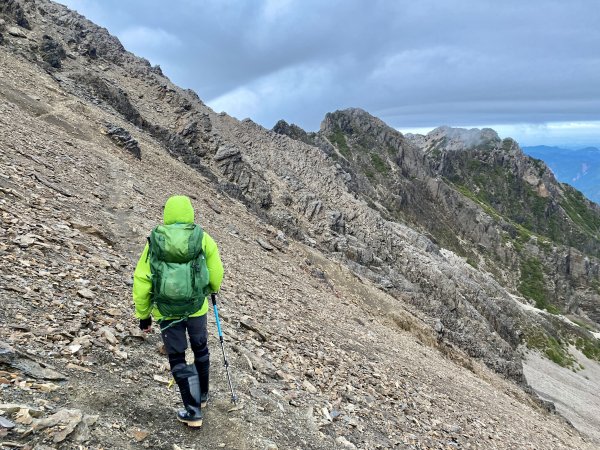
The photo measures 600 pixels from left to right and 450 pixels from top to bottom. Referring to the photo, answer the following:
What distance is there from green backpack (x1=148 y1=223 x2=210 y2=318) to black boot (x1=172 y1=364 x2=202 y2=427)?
1.08 m

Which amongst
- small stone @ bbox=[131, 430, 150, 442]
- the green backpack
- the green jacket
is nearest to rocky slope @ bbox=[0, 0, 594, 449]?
small stone @ bbox=[131, 430, 150, 442]

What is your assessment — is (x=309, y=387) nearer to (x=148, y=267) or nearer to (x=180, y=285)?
(x=180, y=285)

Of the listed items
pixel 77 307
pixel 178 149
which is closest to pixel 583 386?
pixel 178 149

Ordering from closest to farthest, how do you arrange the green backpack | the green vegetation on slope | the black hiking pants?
1. the green backpack
2. the black hiking pants
3. the green vegetation on slope

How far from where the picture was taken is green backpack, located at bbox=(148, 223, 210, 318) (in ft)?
24.2

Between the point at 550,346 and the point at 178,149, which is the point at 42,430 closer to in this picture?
the point at 178,149

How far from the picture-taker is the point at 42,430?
628cm

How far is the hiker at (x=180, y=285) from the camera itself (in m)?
7.41

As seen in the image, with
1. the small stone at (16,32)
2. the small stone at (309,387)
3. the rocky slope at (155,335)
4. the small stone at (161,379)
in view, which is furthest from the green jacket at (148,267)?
the small stone at (16,32)

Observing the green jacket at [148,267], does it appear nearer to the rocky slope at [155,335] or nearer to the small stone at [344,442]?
the rocky slope at [155,335]

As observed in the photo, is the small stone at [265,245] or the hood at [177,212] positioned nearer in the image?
the hood at [177,212]

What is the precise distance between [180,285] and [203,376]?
6.82 feet

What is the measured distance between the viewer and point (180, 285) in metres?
7.41

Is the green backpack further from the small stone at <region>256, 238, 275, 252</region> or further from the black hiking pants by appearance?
the small stone at <region>256, 238, 275, 252</region>
